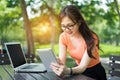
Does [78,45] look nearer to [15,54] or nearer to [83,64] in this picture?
[83,64]

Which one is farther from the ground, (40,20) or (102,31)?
(40,20)

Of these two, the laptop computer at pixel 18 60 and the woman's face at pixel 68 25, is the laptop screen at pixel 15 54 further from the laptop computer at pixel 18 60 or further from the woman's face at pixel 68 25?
the woman's face at pixel 68 25

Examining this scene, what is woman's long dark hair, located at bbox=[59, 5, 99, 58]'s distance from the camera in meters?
2.03

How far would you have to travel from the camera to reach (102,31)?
48.6 ft

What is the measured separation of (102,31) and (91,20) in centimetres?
296

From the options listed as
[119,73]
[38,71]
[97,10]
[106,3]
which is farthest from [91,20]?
[38,71]

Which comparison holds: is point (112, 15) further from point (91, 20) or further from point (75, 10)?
point (75, 10)

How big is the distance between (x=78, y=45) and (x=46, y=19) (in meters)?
9.96

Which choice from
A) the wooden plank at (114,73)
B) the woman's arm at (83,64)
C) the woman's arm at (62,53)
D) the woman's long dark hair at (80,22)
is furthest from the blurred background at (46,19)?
the woman's arm at (83,64)

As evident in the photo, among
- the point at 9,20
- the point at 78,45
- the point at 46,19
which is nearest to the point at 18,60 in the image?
the point at 78,45

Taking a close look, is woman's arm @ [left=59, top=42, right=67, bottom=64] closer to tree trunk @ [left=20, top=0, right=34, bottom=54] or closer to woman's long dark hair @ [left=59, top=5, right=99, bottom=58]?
woman's long dark hair @ [left=59, top=5, right=99, bottom=58]

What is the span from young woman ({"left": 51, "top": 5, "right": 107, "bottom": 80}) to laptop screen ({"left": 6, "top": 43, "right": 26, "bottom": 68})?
505 millimetres

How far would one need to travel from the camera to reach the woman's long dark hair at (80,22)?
2.03m

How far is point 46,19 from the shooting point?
1207 cm
